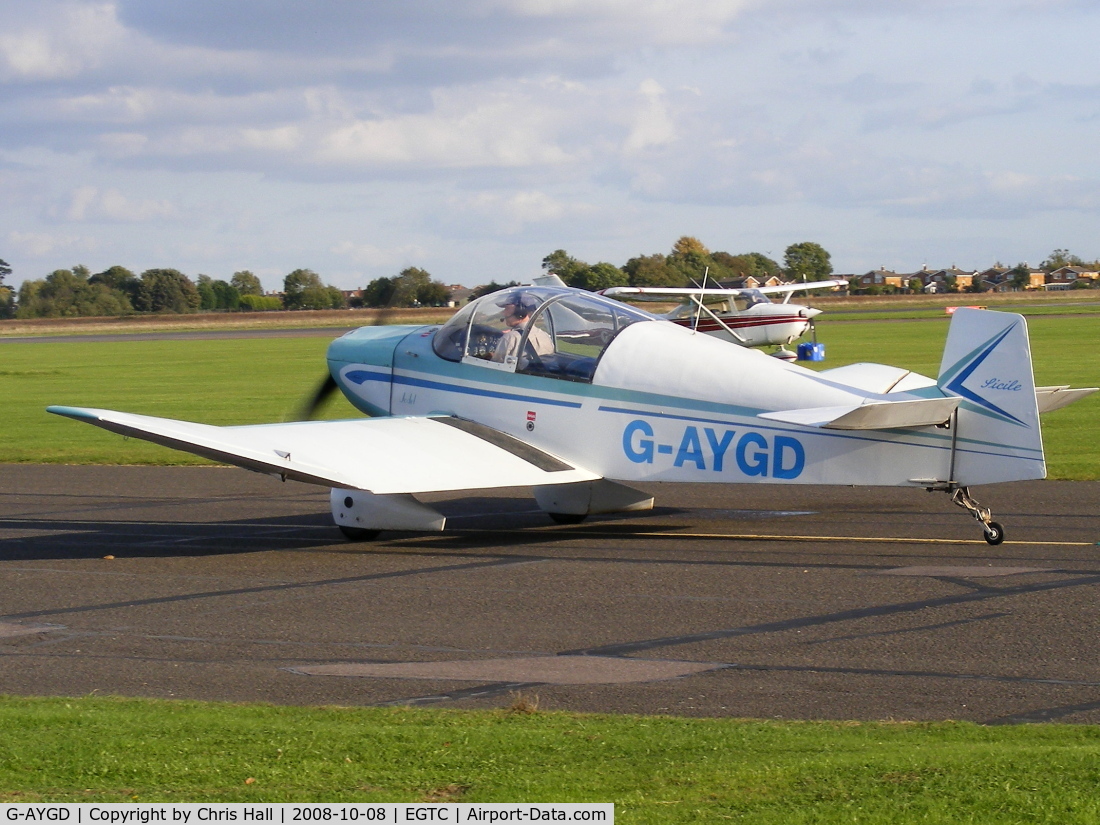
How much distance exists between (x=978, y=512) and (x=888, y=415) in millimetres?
1235

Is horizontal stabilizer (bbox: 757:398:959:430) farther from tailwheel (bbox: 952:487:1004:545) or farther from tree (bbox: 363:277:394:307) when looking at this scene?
tree (bbox: 363:277:394:307)

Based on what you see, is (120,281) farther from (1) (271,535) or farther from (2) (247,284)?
(1) (271,535)

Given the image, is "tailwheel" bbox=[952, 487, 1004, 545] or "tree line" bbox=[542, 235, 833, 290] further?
"tree line" bbox=[542, 235, 833, 290]

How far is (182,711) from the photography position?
254 inches

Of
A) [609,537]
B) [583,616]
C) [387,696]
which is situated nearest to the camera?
[387,696]

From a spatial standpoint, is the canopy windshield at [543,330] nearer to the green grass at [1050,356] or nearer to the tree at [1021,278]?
the green grass at [1050,356]

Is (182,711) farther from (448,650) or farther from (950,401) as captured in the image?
(950,401)

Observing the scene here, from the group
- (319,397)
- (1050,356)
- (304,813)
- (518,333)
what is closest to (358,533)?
(518,333)

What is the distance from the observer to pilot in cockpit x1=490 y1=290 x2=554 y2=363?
12.6 metres

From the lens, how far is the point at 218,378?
3906 centimetres

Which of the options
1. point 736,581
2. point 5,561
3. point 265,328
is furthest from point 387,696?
point 265,328

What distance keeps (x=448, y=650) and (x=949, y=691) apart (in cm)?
311

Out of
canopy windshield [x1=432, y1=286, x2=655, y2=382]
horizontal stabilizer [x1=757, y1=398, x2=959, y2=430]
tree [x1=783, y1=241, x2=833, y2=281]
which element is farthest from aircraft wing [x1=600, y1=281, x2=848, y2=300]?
tree [x1=783, y1=241, x2=833, y2=281]

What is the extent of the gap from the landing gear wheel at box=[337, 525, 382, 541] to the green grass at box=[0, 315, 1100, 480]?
7878mm
